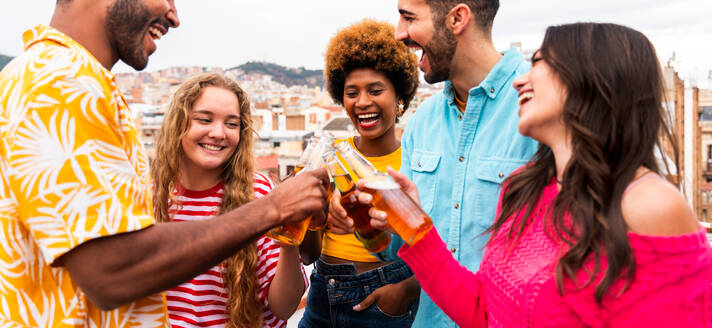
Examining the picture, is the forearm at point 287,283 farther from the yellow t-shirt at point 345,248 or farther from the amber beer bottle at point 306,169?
the yellow t-shirt at point 345,248

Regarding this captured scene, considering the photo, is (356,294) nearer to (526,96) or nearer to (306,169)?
(306,169)

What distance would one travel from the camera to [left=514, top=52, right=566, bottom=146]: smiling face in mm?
1413

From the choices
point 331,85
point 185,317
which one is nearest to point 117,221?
point 185,317

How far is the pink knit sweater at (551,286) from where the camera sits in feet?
3.82

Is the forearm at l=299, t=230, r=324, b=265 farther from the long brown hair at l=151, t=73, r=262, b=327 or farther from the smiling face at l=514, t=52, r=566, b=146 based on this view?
the smiling face at l=514, t=52, r=566, b=146

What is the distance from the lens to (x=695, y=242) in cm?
117

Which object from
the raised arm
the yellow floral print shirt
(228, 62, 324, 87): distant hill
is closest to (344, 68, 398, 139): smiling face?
the raised arm

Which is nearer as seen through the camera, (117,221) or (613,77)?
(117,221)

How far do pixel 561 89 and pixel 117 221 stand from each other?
1.12 metres

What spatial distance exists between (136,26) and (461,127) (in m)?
1.17

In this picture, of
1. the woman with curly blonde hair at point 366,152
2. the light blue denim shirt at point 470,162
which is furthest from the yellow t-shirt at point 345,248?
the light blue denim shirt at point 470,162

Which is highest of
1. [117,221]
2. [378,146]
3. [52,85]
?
[52,85]

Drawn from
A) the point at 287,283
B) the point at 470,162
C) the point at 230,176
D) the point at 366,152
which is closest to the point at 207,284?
the point at 287,283

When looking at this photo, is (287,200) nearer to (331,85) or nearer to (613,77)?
(613,77)
